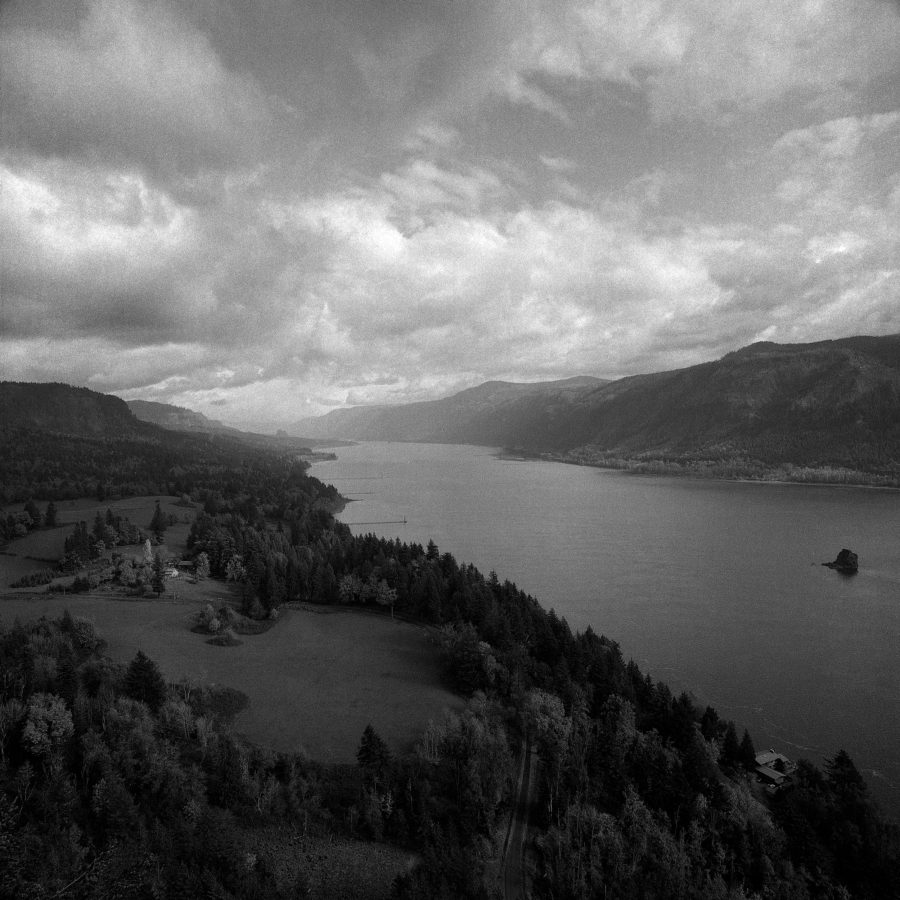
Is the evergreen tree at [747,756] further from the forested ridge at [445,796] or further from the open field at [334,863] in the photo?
the open field at [334,863]

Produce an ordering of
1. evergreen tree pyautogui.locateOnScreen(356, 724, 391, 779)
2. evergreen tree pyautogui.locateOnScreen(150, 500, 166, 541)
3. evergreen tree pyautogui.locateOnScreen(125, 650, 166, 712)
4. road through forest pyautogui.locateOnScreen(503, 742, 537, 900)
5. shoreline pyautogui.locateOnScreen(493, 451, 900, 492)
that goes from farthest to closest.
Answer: shoreline pyautogui.locateOnScreen(493, 451, 900, 492) < evergreen tree pyautogui.locateOnScreen(150, 500, 166, 541) < evergreen tree pyautogui.locateOnScreen(125, 650, 166, 712) < evergreen tree pyautogui.locateOnScreen(356, 724, 391, 779) < road through forest pyautogui.locateOnScreen(503, 742, 537, 900)

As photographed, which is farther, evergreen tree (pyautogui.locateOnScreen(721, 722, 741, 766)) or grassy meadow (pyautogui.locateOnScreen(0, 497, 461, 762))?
grassy meadow (pyautogui.locateOnScreen(0, 497, 461, 762))

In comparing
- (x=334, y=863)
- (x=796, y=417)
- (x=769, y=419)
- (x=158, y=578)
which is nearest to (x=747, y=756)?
(x=334, y=863)

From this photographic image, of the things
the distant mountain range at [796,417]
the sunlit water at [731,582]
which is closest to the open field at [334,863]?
the sunlit water at [731,582]

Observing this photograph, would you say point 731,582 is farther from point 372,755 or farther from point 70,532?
point 70,532

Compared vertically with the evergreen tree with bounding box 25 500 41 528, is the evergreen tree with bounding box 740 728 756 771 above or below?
below

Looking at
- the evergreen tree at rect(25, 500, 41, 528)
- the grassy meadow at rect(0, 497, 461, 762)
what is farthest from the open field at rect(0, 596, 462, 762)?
the evergreen tree at rect(25, 500, 41, 528)

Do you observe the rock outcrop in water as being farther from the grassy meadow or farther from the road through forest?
the road through forest

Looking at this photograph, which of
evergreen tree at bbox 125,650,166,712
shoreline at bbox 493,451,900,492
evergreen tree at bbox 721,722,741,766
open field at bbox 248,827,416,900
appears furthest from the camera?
shoreline at bbox 493,451,900,492
